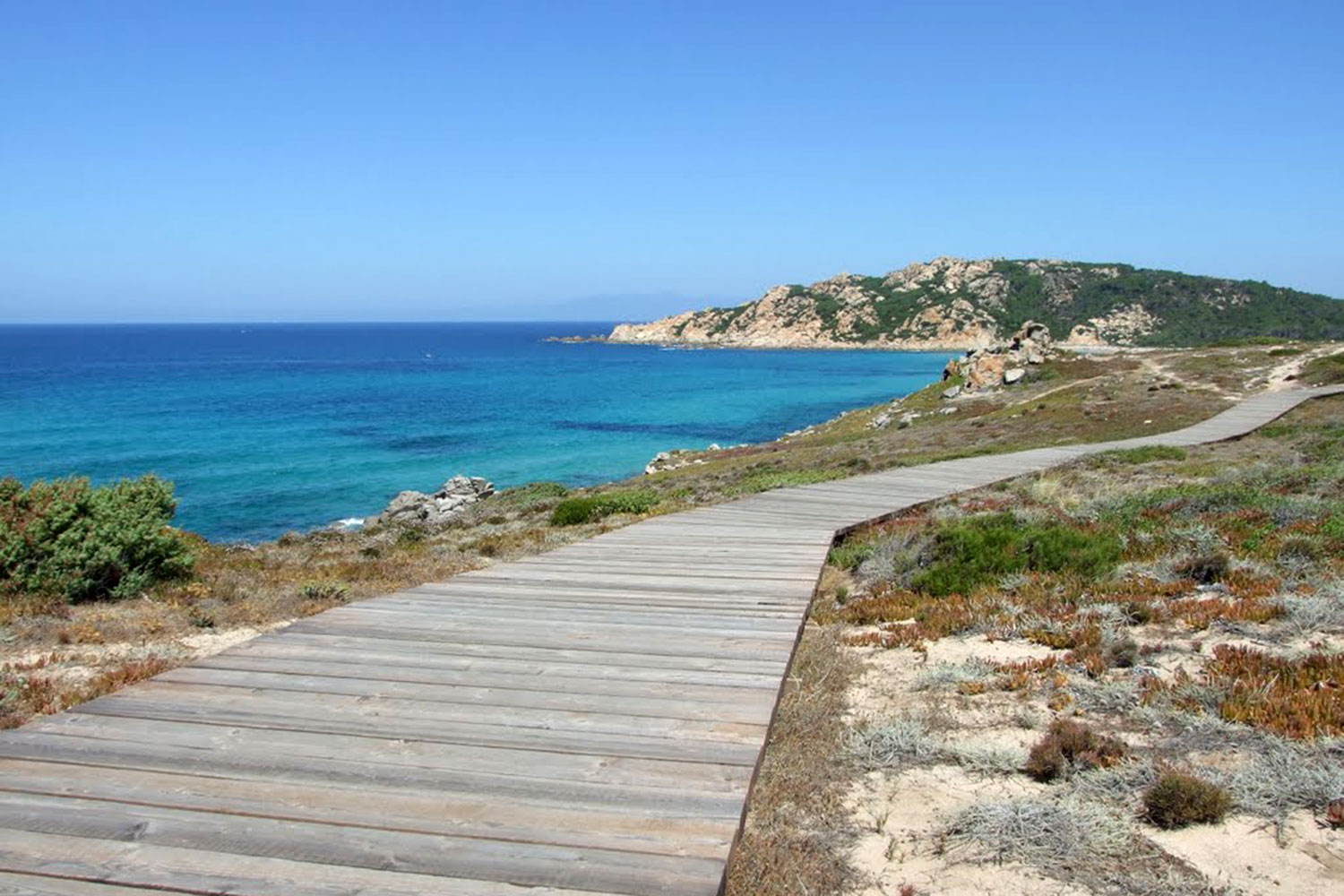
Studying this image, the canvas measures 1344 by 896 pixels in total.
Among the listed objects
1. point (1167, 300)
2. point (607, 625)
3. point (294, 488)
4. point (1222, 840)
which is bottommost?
point (294, 488)

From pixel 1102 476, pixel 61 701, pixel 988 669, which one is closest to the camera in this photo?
pixel 61 701

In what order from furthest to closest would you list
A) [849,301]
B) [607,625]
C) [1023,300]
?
1. [849,301]
2. [1023,300]
3. [607,625]

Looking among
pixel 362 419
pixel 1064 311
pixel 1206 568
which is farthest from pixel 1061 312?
pixel 1206 568

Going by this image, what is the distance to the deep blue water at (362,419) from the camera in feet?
138

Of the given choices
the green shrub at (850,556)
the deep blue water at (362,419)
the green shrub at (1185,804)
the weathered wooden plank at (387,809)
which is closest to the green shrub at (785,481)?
the green shrub at (850,556)

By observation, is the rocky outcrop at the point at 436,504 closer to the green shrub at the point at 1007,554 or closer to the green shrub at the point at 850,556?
the green shrub at the point at 850,556

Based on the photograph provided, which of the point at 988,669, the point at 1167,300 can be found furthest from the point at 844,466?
the point at 1167,300

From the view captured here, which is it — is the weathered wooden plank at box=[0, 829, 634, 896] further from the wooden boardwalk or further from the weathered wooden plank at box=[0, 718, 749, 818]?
the weathered wooden plank at box=[0, 718, 749, 818]

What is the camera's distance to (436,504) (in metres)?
32.0

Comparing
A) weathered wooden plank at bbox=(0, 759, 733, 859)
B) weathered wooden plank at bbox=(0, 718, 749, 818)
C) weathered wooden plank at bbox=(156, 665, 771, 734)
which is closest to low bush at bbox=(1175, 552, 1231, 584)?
weathered wooden plank at bbox=(156, 665, 771, 734)

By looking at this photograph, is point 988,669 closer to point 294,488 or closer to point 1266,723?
point 1266,723

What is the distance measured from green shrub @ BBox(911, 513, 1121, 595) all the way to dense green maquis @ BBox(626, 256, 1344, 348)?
438 ft

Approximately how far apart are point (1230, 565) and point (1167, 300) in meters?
169

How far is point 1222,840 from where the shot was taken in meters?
4.39
